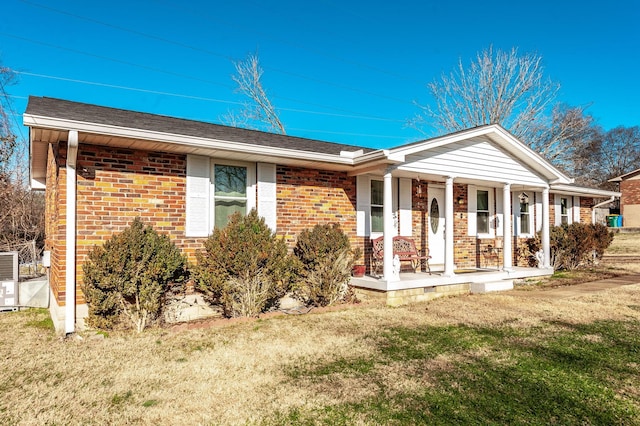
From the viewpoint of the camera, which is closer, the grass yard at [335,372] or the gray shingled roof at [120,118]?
the grass yard at [335,372]

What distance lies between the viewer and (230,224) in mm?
6523

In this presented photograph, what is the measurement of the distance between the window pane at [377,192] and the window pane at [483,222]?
343 centimetres

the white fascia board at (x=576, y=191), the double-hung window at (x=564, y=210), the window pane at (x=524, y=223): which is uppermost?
the white fascia board at (x=576, y=191)

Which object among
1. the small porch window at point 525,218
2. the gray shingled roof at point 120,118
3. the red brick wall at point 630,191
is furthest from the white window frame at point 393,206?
the red brick wall at point 630,191

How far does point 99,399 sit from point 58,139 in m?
3.75

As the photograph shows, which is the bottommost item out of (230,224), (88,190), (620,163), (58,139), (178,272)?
(178,272)

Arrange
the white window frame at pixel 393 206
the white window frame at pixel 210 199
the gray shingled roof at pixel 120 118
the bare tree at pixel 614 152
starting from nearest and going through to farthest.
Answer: the gray shingled roof at pixel 120 118
the white window frame at pixel 210 199
the white window frame at pixel 393 206
the bare tree at pixel 614 152

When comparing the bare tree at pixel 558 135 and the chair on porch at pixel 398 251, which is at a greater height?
the bare tree at pixel 558 135

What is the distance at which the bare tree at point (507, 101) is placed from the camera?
2386 cm

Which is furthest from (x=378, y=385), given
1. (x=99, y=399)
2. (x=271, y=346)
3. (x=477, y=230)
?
(x=477, y=230)

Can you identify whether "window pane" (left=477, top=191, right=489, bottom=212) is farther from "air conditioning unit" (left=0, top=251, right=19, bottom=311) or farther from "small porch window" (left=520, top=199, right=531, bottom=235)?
"air conditioning unit" (left=0, top=251, right=19, bottom=311)

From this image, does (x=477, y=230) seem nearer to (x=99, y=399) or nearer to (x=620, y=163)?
(x=99, y=399)

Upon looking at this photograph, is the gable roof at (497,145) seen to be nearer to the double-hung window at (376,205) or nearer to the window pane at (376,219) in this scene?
the double-hung window at (376,205)

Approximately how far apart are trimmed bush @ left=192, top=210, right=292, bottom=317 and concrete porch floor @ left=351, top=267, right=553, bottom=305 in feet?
6.70
